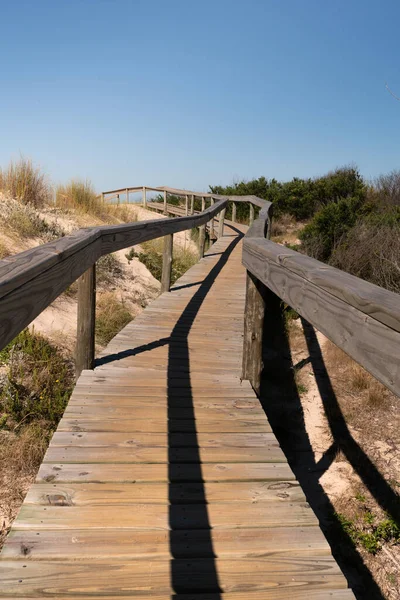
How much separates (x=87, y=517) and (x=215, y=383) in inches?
70.5

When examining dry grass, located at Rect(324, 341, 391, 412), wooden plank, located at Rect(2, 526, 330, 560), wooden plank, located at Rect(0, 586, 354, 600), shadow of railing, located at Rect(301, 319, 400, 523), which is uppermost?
wooden plank, located at Rect(2, 526, 330, 560)

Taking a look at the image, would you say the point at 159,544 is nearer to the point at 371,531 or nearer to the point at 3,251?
the point at 371,531

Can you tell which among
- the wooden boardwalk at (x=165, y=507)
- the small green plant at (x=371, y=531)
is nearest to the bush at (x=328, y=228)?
the small green plant at (x=371, y=531)

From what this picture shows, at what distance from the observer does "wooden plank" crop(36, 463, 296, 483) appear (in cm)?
228

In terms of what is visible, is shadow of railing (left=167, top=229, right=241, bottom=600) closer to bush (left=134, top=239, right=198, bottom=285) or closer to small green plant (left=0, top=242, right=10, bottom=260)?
small green plant (left=0, top=242, right=10, bottom=260)

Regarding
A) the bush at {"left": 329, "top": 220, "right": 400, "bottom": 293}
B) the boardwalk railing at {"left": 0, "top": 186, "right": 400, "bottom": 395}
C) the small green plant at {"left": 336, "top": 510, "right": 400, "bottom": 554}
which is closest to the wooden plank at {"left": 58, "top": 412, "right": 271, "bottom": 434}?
the boardwalk railing at {"left": 0, "top": 186, "right": 400, "bottom": 395}

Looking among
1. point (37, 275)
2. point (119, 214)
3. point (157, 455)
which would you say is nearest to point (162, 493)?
point (157, 455)

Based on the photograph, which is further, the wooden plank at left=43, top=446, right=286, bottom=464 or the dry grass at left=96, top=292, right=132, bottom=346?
the dry grass at left=96, top=292, right=132, bottom=346

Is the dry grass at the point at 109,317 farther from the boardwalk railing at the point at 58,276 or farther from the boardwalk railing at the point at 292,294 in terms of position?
the boardwalk railing at the point at 292,294

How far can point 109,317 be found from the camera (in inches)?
262

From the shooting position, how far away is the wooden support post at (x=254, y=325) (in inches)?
134

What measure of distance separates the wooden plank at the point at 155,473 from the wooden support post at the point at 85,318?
1.36 meters

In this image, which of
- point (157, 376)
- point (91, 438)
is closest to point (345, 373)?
point (157, 376)

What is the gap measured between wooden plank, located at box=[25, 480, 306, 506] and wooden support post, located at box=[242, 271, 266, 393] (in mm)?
1271
